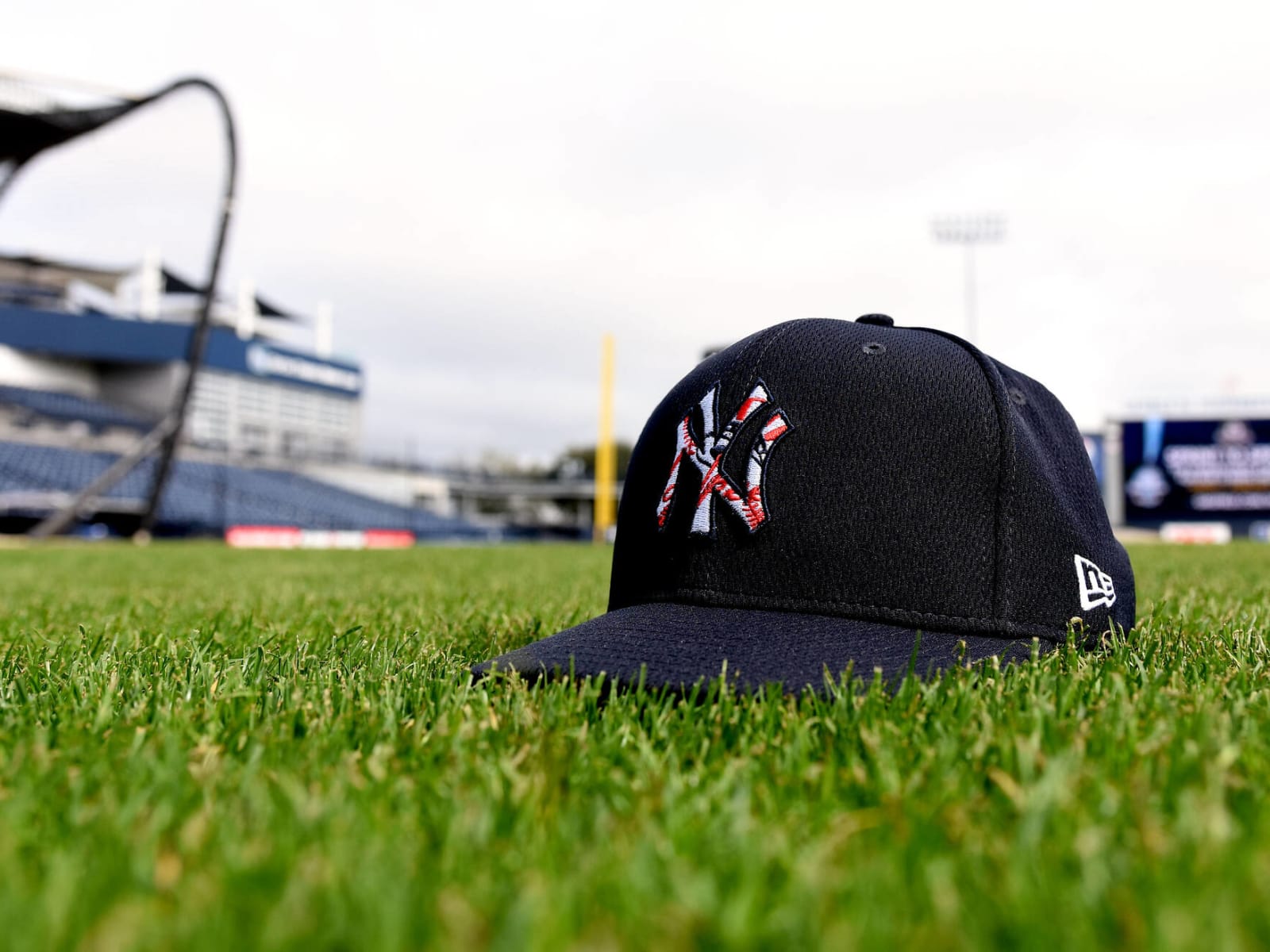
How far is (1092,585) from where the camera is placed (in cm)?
154

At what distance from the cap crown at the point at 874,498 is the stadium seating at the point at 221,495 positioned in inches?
933

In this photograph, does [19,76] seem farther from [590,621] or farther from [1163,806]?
[1163,806]

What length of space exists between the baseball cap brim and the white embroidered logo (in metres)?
0.12

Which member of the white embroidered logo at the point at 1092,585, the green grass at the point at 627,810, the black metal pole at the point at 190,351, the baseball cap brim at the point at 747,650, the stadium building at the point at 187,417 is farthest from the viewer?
the stadium building at the point at 187,417

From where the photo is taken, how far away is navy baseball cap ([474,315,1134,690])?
4.48 feet

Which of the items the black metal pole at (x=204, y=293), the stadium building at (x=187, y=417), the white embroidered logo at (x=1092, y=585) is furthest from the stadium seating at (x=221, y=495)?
the white embroidered logo at (x=1092, y=585)

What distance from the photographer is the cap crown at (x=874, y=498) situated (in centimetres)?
140

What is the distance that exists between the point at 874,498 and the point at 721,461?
23 centimetres

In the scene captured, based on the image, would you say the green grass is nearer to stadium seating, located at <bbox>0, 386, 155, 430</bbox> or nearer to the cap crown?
the cap crown

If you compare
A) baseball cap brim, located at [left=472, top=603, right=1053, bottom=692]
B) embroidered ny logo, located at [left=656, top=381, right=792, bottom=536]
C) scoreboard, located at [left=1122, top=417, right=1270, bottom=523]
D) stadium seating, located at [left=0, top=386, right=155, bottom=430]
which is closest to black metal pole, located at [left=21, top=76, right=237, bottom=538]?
embroidered ny logo, located at [left=656, top=381, right=792, bottom=536]

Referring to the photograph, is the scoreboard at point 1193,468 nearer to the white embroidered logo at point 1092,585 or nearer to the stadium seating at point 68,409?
the white embroidered logo at point 1092,585

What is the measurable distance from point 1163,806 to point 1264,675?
3.01 ft

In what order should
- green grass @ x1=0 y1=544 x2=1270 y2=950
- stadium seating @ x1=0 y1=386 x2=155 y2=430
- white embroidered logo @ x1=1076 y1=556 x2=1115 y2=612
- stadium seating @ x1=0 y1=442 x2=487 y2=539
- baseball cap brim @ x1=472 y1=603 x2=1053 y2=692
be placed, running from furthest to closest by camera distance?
stadium seating @ x1=0 y1=386 x2=155 y2=430 < stadium seating @ x1=0 y1=442 x2=487 y2=539 < white embroidered logo @ x1=1076 y1=556 x2=1115 y2=612 < baseball cap brim @ x1=472 y1=603 x2=1053 y2=692 < green grass @ x1=0 y1=544 x2=1270 y2=950

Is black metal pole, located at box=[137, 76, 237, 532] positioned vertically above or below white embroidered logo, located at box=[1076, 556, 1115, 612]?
above
